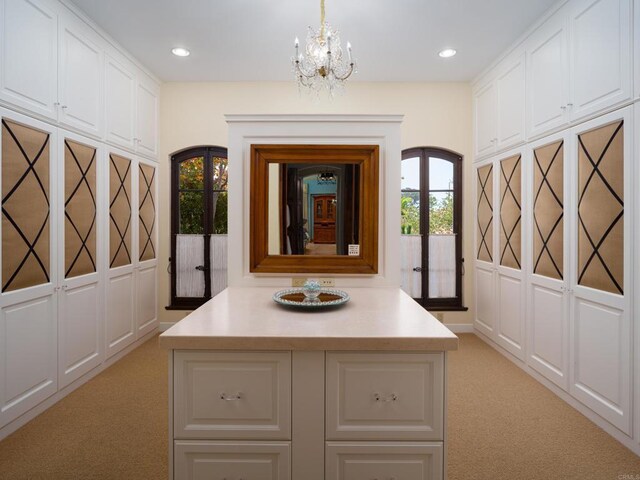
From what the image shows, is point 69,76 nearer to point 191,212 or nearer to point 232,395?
point 191,212

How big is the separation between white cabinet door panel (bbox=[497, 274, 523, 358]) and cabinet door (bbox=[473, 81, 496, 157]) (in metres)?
1.37

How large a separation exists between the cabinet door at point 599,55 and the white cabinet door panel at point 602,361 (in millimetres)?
1300

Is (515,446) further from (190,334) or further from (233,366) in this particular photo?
(190,334)

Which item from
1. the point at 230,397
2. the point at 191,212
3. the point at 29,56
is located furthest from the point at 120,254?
the point at 230,397

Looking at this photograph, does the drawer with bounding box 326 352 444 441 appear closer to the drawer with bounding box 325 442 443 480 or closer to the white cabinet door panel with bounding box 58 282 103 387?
the drawer with bounding box 325 442 443 480

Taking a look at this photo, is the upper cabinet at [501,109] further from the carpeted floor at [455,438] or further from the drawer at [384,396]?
the drawer at [384,396]

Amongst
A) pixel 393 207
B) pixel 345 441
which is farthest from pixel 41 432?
pixel 393 207

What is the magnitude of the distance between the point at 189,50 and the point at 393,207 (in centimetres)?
269

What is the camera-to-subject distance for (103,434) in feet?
7.22

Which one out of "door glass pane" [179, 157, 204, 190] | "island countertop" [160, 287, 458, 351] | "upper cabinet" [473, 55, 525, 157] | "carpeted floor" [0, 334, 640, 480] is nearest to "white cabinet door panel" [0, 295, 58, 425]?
"carpeted floor" [0, 334, 640, 480]

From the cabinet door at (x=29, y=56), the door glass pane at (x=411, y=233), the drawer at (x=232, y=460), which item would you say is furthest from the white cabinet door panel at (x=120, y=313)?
the door glass pane at (x=411, y=233)

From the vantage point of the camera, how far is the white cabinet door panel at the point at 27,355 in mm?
2133

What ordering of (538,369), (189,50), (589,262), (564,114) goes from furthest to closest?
(189,50) < (538,369) < (564,114) < (589,262)

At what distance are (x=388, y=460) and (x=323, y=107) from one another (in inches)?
146
